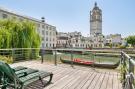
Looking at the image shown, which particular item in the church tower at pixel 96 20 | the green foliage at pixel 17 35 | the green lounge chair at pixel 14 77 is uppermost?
the church tower at pixel 96 20

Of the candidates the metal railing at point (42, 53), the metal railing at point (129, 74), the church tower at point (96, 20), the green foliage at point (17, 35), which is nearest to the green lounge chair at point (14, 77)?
the metal railing at point (129, 74)

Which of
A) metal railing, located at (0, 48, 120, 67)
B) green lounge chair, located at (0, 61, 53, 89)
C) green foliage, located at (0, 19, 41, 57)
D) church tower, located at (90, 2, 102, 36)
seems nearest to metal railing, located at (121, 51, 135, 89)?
green lounge chair, located at (0, 61, 53, 89)

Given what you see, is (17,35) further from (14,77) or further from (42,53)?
(14,77)

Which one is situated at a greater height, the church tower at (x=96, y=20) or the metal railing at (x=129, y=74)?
the church tower at (x=96, y=20)

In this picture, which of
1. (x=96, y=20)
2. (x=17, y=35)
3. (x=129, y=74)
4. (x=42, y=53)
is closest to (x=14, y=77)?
(x=129, y=74)

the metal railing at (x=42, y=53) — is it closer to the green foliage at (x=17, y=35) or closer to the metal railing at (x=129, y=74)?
the green foliage at (x=17, y=35)

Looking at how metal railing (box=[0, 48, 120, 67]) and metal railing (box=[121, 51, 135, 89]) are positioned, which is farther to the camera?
metal railing (box=[0, 48, 120, 67])

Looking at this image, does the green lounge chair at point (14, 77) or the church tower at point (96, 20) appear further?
the church tower at point (96, 20)

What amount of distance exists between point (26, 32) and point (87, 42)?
73.0 metres

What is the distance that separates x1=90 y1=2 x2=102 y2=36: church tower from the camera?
124m

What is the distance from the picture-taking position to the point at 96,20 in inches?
4899

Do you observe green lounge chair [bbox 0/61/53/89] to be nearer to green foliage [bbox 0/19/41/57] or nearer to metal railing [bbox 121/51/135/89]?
metal railing [bbox 121/51/135/89]

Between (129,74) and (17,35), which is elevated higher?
(17,35)

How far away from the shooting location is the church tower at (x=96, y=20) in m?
124
